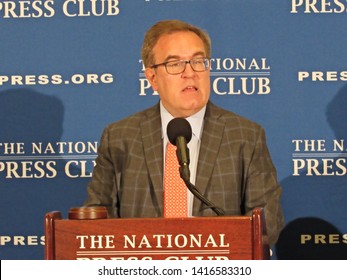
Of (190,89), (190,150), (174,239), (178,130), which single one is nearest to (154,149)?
(190,150)

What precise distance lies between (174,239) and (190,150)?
3.14ft

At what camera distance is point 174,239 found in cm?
221

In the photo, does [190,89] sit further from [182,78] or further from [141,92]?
[141,92]

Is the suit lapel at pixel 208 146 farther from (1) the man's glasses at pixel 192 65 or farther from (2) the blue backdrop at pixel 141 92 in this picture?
(2) the blue backdrop at pixel 141 92

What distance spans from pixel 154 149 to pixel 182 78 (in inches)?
11.6

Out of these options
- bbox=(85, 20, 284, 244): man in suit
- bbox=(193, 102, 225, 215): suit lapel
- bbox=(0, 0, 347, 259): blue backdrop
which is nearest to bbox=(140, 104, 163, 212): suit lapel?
bbox=(85, 20, 284, 244): man in suit

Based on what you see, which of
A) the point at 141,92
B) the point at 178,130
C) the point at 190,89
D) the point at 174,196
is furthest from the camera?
the point at 141,92

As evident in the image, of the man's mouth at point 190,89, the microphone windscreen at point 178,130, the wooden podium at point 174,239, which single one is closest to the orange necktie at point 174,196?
the man's mouth at point 190,89

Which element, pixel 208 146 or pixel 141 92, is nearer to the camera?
pixel 208 146

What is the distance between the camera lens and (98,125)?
3770 mm

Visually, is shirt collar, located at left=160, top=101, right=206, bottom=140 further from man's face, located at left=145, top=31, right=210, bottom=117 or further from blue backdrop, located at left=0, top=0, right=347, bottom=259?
blue backdrop, located at left=0, top=0, right=347, bottom=259

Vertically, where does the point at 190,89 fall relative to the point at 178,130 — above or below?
above

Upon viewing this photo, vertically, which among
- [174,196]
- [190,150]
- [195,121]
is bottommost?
[174,196]

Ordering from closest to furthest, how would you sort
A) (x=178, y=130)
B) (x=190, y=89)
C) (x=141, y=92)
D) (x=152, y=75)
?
(x=178, y=130), (x=190, y=89), (x=152, y=75), (x=141, y=92)
